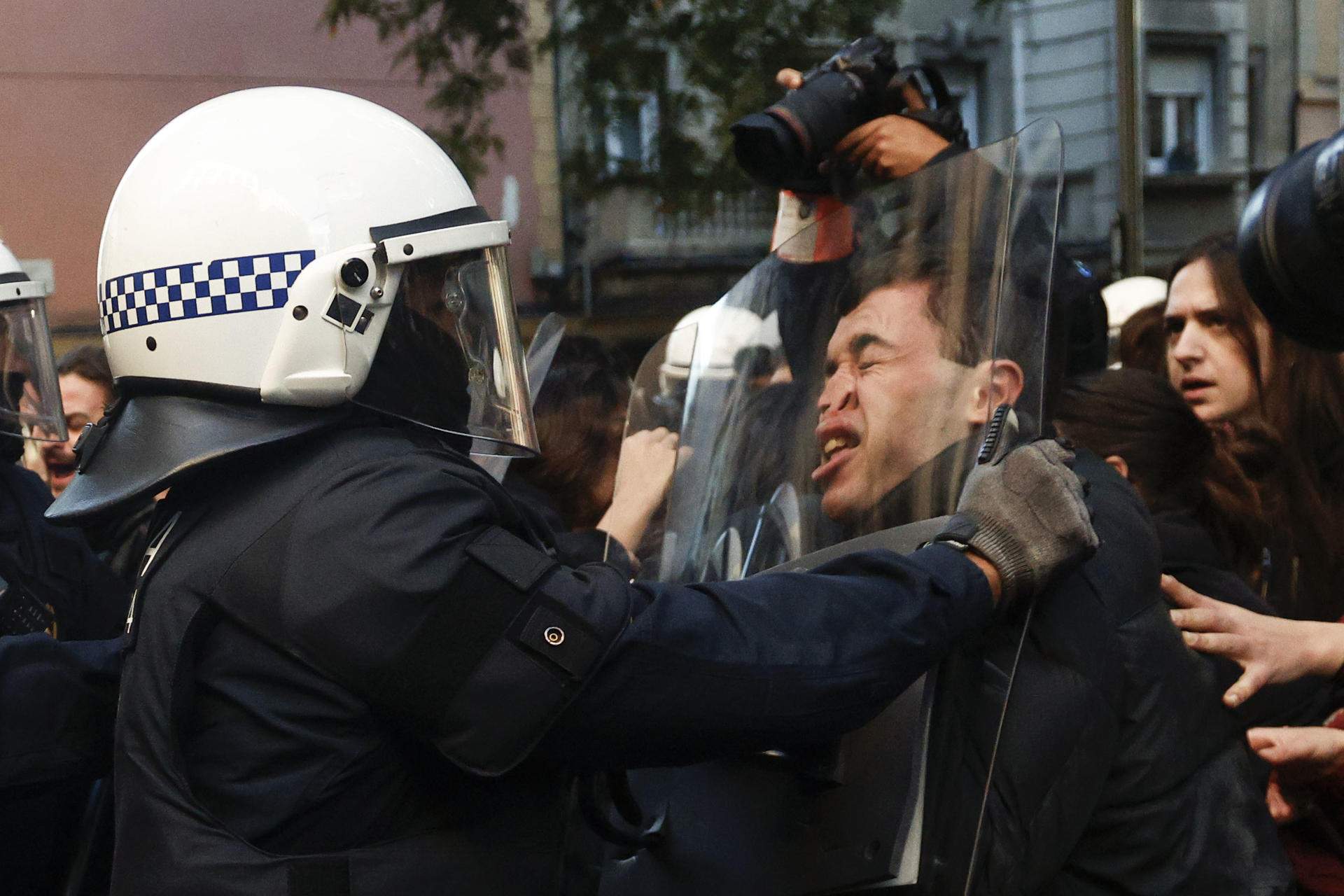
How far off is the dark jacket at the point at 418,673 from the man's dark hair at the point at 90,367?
107 inches

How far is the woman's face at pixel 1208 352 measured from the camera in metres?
2.95

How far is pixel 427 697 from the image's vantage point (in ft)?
4.45

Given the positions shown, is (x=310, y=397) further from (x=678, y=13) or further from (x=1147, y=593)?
(x=678, y=13)

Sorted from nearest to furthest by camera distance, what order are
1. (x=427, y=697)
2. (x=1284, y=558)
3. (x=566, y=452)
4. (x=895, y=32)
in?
(x=427, y=697) → (x=1284, y=558) → (x=566, y=452) → (x=895, y=32)

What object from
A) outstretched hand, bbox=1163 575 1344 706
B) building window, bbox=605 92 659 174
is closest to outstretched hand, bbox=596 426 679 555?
outstretched hand, bbox=1163 575 1344 706

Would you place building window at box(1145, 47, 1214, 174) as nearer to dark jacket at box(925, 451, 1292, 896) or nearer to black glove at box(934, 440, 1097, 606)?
dark jacket at box(925, 451, 1292, 896)

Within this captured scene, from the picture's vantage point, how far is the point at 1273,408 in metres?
2.87

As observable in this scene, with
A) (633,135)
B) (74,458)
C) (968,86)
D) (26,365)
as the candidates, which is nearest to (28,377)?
(26,365)

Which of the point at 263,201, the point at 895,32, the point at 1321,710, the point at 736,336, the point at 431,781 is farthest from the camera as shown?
the point at 895,32

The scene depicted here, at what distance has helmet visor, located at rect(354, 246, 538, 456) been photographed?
5.32 ft

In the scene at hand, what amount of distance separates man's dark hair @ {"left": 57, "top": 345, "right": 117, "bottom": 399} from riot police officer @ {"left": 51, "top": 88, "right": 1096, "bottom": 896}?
254 centimetres

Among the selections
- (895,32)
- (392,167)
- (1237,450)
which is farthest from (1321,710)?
(895,32)

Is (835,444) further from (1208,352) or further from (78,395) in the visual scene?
(78,395)

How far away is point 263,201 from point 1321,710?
173 cm
